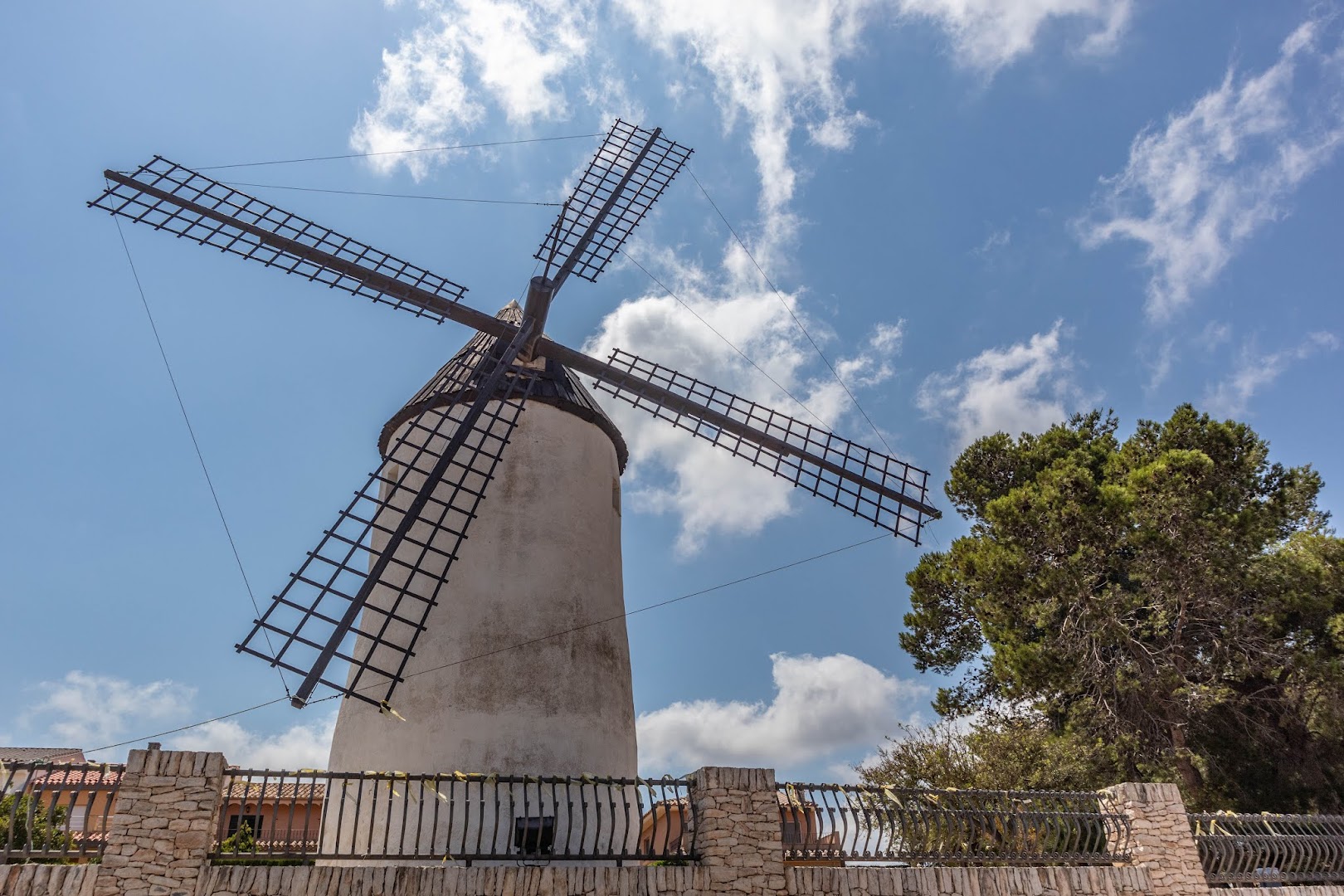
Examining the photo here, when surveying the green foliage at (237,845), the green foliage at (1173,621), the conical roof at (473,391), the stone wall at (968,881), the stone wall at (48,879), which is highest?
the conical roof at (473,391)

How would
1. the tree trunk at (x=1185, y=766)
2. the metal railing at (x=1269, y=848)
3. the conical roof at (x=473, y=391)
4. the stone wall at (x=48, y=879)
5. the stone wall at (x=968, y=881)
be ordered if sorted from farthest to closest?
the tree trunk at (x=1185, y=766)
the conical roof at (x=473, y=391)
the metal railing at (x=1269, y=848)
the stone wall at (x=968, y=881)
the stone wall at (x=48, y=879)

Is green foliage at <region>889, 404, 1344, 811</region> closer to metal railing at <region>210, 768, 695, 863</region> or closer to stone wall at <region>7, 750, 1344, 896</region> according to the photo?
stone wall at <region>7, 750, 1344, 896</region>

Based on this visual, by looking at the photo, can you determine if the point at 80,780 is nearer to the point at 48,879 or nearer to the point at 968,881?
the point at 48,879

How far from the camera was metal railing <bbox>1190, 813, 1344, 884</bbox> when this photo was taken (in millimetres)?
9055

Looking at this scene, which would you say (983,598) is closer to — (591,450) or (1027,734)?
(1027,734)

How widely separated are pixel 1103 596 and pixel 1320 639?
4.00 meters

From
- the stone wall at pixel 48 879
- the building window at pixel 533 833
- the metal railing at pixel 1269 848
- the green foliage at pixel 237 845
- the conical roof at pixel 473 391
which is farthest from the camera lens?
the conical roof at pixel 473 391

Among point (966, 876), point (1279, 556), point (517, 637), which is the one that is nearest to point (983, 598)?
point (1279, 556)

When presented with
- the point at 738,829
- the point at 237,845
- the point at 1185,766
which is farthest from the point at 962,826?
the point at 1185,766

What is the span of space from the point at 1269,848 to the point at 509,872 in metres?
8.74

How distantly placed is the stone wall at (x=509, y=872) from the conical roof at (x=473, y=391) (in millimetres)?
5173

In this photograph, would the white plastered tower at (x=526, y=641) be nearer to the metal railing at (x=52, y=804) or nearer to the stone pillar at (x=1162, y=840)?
the metal railing at (x=52, y=804)

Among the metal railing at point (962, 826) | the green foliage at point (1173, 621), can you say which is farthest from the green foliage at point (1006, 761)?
the metal railing at point (962, 826)

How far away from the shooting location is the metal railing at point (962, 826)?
7286 mm
